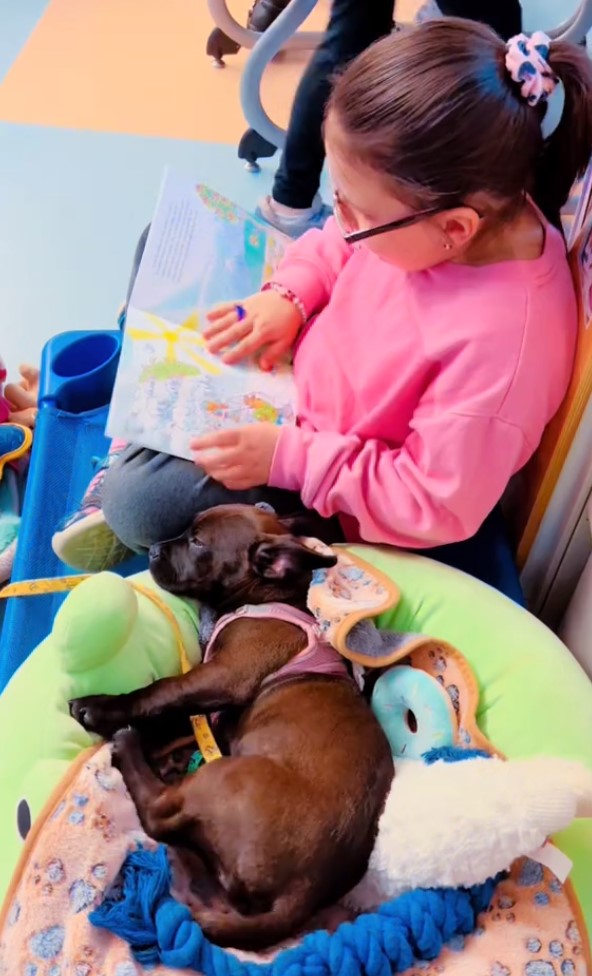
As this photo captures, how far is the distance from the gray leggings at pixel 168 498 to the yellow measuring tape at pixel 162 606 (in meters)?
0.09

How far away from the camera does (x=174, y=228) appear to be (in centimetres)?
127

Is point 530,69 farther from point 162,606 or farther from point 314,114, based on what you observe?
point 314,114

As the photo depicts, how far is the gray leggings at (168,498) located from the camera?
3.66 ft

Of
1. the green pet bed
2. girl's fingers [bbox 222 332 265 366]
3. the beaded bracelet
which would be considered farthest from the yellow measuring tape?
the beaded bracelet

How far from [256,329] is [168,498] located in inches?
9.9

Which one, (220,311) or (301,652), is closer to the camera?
(301,652)

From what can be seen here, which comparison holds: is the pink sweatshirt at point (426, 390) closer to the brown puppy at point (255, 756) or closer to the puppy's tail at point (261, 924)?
the brown puppy at point (255, 756)

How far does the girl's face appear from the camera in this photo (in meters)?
0.88

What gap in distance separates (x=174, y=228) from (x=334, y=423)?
1.34ft

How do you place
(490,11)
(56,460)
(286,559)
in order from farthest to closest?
(490,11)
(56,460)
(286,559)

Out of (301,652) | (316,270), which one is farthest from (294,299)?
(301,652)

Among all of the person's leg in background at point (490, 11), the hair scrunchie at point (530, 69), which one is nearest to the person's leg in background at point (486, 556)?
the hair scrunchie at point (530, 69)

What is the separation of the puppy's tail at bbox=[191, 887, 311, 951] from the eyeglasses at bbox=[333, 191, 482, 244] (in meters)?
0.64

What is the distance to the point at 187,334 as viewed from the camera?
1.17m
